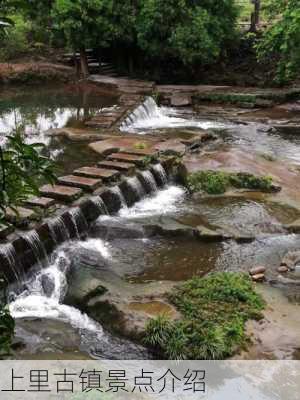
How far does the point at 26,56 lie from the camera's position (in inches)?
968

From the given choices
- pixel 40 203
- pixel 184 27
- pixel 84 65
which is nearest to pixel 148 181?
pixel 40 203

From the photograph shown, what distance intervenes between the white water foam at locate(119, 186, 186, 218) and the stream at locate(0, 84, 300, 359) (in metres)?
0.02

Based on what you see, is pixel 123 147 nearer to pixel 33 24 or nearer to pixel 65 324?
pixel 65 324

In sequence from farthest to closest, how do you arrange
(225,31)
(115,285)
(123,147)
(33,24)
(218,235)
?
(33,24)
(225,31)
(123,147)
(218,235)
(115,285)

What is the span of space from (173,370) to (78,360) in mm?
1049

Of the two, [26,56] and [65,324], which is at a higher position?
[26,56]

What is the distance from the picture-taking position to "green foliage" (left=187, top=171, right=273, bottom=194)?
10.7m

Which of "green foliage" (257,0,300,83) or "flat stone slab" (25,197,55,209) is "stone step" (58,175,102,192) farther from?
"green foliage" (257,0,300,83)

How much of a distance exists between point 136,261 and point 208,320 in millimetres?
2185

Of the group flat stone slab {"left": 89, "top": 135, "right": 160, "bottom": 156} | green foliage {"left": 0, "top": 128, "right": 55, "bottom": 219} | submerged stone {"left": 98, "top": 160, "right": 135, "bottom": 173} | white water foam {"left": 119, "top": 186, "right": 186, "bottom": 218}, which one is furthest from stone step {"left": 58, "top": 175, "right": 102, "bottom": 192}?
green foliage {"left": 0, "top": 128, "right": 55, "bottom": 219}

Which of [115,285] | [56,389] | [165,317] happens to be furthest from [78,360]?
[115,285]

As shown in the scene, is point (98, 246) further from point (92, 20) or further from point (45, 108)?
point (92, 20)

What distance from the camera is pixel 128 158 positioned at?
11.4 meters

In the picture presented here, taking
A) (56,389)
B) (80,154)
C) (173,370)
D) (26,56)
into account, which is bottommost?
(173,370)
